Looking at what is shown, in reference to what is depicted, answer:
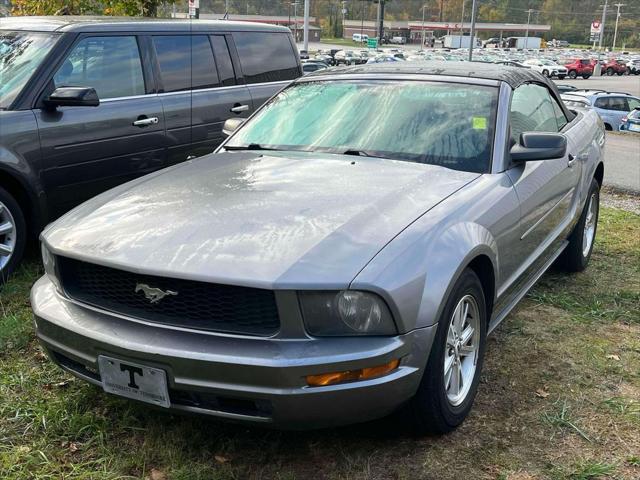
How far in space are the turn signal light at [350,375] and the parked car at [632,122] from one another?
760 inches

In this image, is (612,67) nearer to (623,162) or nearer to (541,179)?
(623,162)

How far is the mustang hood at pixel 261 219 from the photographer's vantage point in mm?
2461

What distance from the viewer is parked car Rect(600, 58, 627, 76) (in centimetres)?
7000

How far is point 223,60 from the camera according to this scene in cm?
626

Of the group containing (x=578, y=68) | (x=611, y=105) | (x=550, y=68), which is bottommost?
(x=578, y=68)

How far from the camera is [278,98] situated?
444cm

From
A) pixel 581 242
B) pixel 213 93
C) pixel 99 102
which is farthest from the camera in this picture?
pixel 213 93

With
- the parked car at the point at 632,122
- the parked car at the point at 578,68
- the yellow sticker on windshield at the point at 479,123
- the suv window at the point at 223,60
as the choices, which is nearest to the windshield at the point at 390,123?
the yellow sticker on windshield at the point at 479,123

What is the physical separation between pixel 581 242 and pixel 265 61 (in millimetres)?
3515

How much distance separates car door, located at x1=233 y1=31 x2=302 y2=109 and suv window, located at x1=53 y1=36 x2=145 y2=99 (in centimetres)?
127

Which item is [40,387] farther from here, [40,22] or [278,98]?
[40,22]

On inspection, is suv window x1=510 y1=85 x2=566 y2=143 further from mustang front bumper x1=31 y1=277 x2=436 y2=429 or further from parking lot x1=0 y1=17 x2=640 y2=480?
mustang front bumper x1=31 y1=277 x2=436 y2=429

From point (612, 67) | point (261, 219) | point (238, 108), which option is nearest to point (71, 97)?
point (238, 108)

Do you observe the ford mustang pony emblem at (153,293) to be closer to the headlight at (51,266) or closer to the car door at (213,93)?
the headlight at (51,266)
